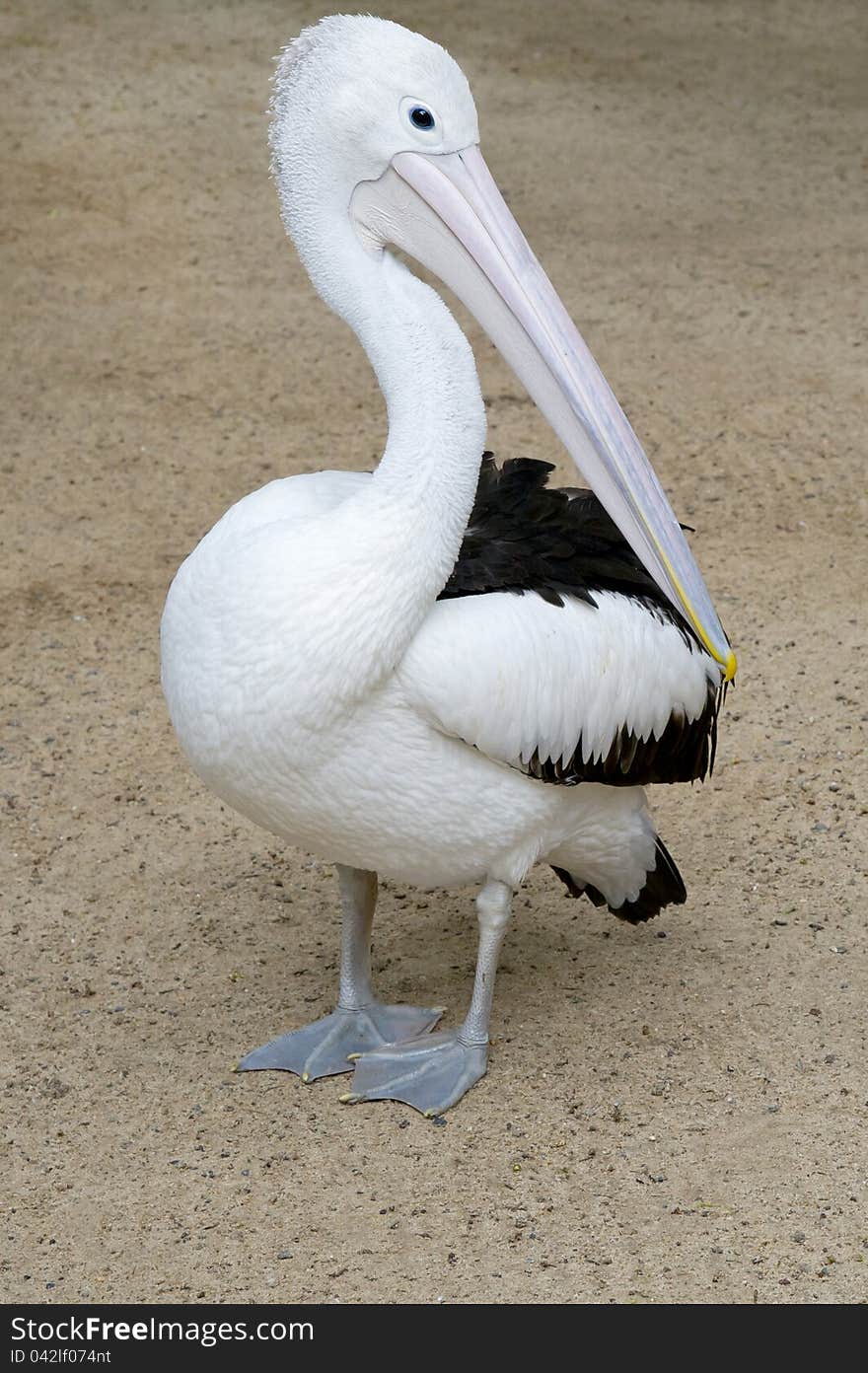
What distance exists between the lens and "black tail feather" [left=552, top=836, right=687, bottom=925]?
3678 millimetres

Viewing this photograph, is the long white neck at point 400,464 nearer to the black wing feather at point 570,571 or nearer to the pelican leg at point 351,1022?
the black wing feather at point 570,571

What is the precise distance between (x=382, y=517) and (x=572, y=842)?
875 mm

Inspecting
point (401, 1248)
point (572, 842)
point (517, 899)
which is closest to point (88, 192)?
point (517, 899)

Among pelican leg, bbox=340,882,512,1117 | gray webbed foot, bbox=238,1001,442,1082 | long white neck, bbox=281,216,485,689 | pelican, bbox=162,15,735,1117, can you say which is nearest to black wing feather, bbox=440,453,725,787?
pelican, bbox=162,15,735,1117

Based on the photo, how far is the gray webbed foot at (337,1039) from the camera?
3.58m

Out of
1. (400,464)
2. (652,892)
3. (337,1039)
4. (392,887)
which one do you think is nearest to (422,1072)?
(337,1039)

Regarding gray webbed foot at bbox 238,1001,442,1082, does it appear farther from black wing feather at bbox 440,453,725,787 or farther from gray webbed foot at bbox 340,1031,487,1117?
black wing feather at bbox 440,453,725,787

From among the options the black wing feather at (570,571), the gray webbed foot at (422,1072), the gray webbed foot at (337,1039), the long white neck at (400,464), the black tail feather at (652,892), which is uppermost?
the long white neck at (400,464)

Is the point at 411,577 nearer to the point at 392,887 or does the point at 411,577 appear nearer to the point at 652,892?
the point at 652,892

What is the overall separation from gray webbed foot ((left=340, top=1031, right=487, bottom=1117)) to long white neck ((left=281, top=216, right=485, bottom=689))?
92 cm

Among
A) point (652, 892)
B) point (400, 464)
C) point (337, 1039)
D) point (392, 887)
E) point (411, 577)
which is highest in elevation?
point (400, 464)

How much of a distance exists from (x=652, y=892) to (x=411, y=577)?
108 centimetres

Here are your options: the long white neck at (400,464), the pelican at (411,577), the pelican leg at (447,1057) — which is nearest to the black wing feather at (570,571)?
the pelican at (411,577)

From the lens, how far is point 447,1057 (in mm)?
3527
